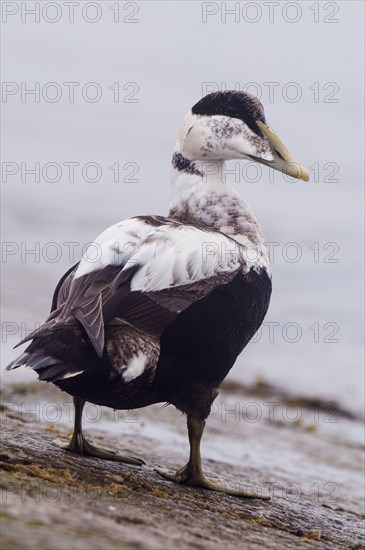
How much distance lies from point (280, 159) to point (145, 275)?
1.31 metres

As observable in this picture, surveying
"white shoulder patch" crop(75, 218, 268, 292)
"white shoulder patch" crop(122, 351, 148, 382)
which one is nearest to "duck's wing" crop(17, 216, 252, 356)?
"white shoulder patch" crop(75, 218, 268, 292)

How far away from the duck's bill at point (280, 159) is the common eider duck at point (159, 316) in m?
0.08

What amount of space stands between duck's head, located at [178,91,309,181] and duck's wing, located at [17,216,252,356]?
73 cm

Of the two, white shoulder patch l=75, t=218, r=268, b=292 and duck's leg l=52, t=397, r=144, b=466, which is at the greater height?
white shoulder patch l=75, t=218, r=268, b=292

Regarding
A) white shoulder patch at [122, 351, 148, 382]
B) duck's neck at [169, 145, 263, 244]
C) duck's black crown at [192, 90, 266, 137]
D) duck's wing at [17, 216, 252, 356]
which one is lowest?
white shoulder patch at [122, 351, 148, 382]

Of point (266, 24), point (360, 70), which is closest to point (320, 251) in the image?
point (360, 70)

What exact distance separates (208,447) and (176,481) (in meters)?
2.19

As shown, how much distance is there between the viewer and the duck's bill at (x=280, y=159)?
5.21 meters

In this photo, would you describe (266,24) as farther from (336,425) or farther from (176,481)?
(176,481)

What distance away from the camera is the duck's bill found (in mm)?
5207

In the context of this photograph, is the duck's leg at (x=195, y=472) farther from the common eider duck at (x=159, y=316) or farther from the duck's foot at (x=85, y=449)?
the duck's foot at (x=85, y=449)

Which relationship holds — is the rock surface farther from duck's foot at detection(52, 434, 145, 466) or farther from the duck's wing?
the duck's wing

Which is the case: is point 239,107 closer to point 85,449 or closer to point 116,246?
point 116,246

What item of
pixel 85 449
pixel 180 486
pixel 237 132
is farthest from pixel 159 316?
pixel 237 132
